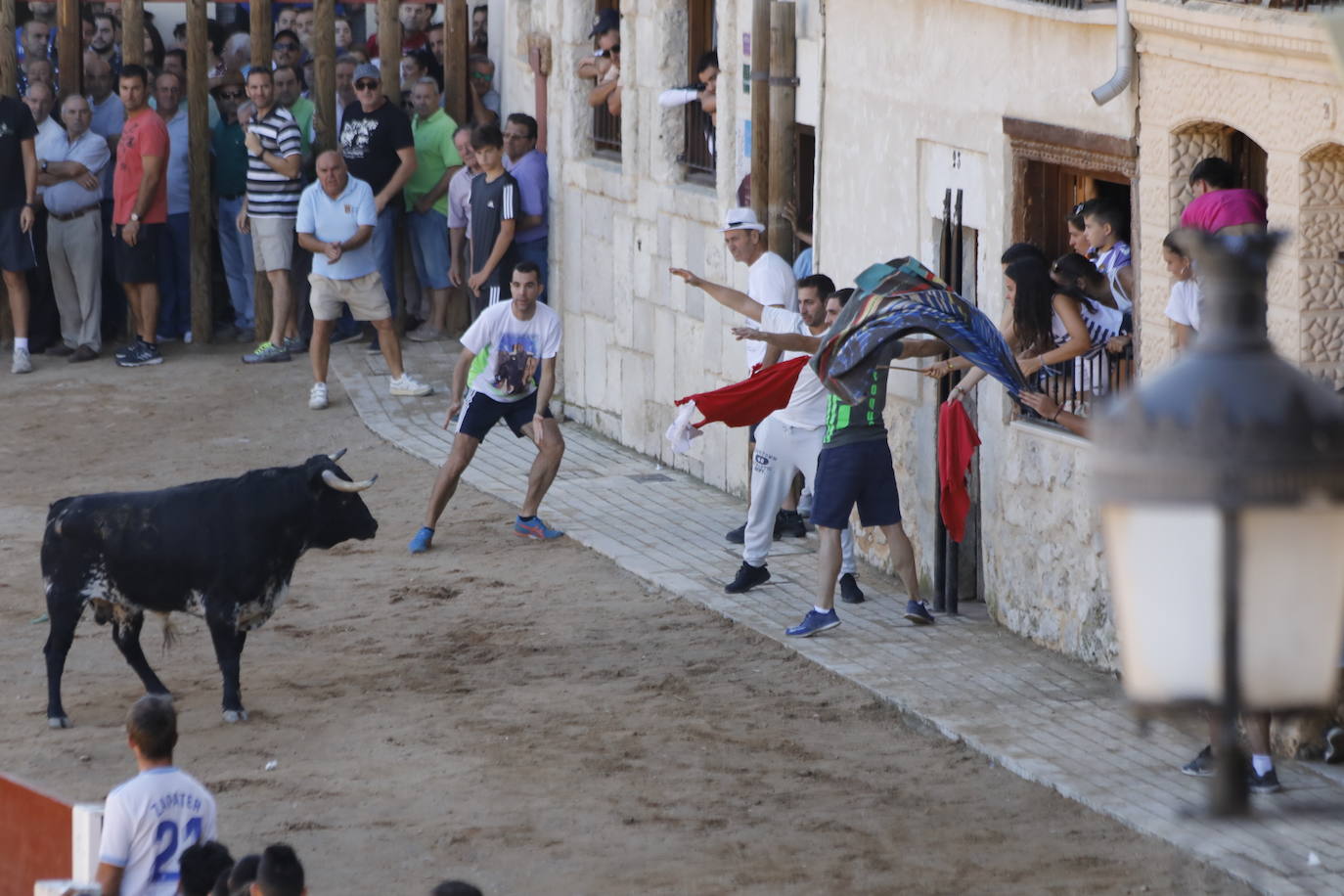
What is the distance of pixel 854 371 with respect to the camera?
9.36 meters

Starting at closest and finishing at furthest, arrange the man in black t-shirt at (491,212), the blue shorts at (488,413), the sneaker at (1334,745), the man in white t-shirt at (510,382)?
the sneaker at (1334,745) → the man in white t-shirt at (510,382) → the blue shorts at (488,413) → the man in black t-shirt at (491,212)

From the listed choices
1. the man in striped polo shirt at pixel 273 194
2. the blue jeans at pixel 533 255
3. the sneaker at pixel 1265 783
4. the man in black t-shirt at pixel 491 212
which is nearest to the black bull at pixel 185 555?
the sneaker at pixel 1265 783

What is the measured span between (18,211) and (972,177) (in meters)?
9.25

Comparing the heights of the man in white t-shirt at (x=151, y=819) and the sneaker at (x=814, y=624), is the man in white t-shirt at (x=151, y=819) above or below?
above

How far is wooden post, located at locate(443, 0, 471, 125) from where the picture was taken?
55.1 feet

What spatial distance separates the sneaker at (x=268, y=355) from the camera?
55.3 ft

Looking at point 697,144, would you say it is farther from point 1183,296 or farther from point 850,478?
point 1183,296

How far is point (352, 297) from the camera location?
1530 cm

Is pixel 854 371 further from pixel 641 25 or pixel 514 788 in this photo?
pixel 641 25

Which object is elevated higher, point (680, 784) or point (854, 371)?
point (854, 371)

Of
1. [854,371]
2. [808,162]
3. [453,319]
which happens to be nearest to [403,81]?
[453,319]

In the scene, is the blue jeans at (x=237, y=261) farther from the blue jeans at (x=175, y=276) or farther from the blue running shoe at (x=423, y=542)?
the blue running shoe at (x=423, y=542)

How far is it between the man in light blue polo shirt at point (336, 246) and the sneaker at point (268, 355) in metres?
1.61

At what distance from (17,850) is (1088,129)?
18.0 feet
